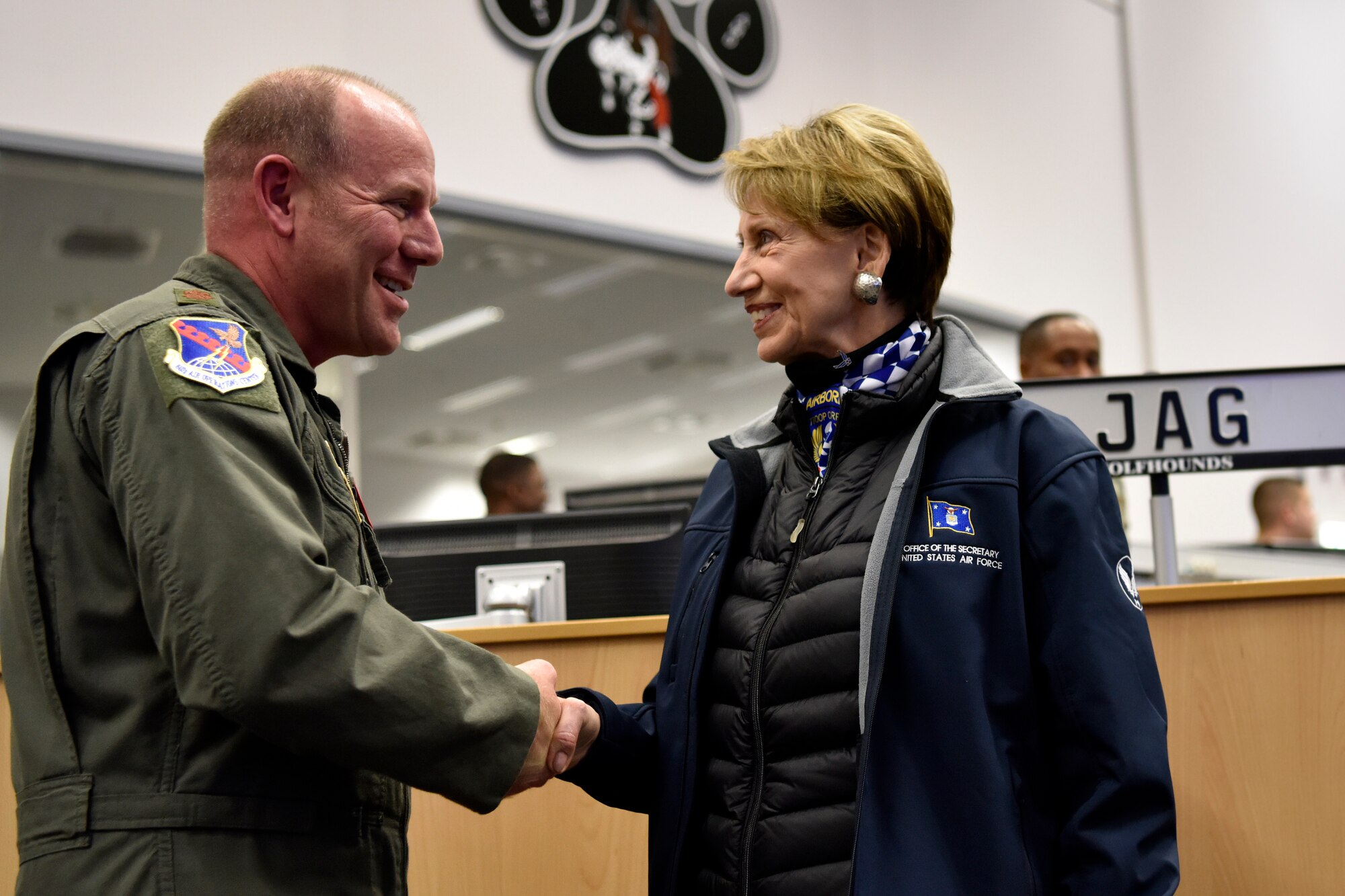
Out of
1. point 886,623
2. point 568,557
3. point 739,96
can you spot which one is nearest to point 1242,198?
point 739,96

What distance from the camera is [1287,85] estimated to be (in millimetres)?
7227

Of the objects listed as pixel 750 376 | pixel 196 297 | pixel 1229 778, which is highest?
pixel 750 376

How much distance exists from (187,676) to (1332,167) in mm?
7435

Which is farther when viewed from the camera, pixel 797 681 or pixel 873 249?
pixel 873 249

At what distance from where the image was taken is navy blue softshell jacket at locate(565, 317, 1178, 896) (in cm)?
139

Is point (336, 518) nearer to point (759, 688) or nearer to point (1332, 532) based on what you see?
point (759, 688)

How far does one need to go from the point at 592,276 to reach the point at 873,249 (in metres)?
5.62

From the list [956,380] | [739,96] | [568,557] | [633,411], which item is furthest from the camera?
[633,411]

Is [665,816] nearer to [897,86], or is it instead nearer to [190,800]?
[190,800]

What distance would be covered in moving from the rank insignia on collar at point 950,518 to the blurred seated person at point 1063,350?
2.58 meters

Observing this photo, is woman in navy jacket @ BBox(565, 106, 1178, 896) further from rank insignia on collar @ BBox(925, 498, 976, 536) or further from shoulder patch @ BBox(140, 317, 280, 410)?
shoulder patch @ BBox(140, 317, 280, 410)

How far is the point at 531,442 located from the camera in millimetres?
13133

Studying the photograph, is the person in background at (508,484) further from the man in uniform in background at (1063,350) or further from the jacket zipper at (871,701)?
the jacket zipper at (871,701)

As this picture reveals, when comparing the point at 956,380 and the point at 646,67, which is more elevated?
the point at 646,67
